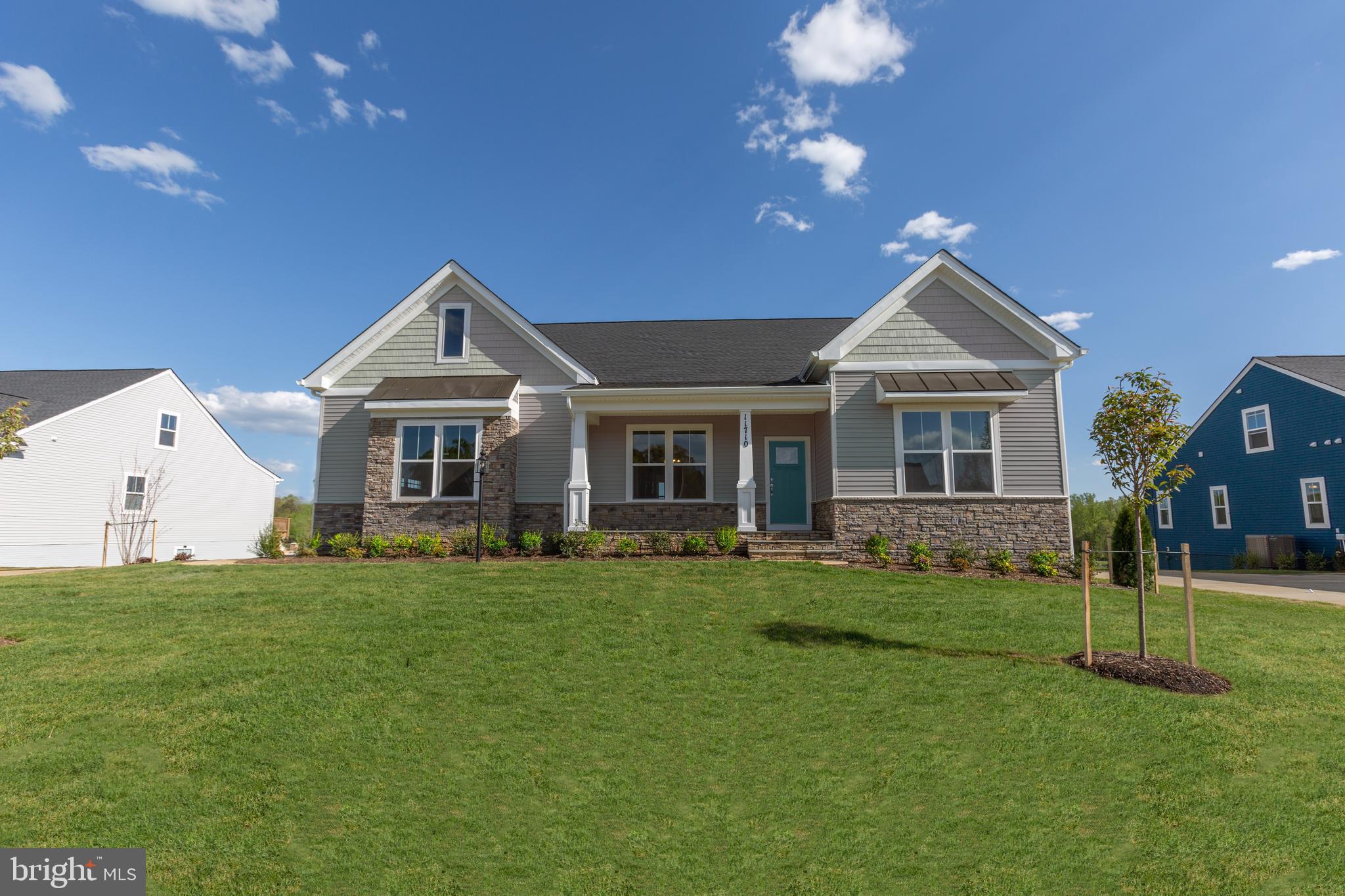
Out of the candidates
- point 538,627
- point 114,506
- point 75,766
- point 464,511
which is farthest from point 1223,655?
point 114,506

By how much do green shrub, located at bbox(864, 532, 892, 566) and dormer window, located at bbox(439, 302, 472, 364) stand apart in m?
10.2

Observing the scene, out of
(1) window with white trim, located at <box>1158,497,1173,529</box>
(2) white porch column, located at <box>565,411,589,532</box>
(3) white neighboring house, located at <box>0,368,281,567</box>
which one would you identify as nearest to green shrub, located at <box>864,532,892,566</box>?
(2) white porch column, located at <box>565,411,589,532</box>

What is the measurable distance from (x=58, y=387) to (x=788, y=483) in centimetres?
2365

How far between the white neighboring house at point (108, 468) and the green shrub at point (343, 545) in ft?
37.7

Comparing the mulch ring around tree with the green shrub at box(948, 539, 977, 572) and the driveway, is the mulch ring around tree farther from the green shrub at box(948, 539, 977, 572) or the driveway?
the driveway

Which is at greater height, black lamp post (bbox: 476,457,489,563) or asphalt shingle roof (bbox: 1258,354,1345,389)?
asphalt shingle roof (bbox: 1258,354,1345,389)

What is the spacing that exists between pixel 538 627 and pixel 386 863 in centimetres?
416

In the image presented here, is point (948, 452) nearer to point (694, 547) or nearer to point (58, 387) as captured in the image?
point (694, 547)

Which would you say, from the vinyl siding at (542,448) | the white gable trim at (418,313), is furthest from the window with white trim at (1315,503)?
the vinyl siding at (542,448)

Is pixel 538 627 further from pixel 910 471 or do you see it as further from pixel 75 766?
pixel 910 471

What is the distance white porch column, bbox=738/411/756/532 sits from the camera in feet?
46.6

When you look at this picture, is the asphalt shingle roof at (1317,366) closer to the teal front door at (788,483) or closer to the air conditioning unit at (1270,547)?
the air conditioning unit at (1270,547)

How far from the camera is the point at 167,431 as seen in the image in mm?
23453

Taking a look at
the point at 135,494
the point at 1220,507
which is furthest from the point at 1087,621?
the point at 135,494
